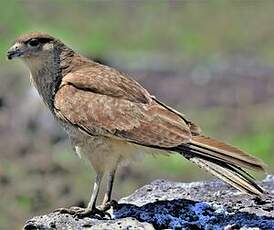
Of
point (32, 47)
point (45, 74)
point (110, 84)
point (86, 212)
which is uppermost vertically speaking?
point (32, 47)

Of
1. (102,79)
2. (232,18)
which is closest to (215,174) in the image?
(102,79)

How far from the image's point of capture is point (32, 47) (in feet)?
31.4

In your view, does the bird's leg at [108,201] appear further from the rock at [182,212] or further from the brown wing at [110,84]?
the brown wing at [110,84]

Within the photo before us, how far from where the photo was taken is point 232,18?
30438 mm

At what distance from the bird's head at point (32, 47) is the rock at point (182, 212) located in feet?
4.46

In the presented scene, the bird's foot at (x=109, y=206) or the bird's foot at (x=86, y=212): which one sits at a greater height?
the bird's foot at (x=109, y=206)

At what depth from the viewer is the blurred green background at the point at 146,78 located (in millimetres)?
14961

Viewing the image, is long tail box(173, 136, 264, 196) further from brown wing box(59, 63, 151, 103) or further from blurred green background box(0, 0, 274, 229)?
blurred green background box(0, 0, 274, 229)

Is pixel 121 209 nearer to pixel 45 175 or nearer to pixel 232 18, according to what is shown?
pixel 45 175

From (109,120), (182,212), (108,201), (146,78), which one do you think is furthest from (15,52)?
(146,78)

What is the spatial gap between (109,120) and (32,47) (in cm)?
93

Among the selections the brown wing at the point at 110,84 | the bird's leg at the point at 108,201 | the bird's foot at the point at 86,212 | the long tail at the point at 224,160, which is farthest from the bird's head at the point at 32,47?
the long tail at the point at 224,160

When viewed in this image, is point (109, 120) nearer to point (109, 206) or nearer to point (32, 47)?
point (109, 206)

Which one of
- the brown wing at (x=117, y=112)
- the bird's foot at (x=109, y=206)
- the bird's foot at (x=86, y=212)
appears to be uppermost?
the brown wing at (x=117, y=112)
